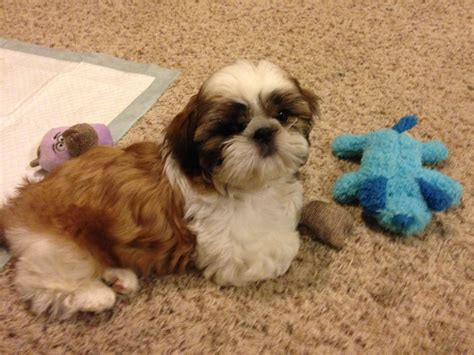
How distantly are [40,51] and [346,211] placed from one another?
1756 mm

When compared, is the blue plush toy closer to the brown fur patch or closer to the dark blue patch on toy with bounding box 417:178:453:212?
the dark blue patch on toy with bounding box 417:178:453:212

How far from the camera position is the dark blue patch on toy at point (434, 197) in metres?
1.26

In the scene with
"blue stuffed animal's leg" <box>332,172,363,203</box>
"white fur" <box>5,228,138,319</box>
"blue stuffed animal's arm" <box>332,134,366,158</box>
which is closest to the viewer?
"white fur" <box>5,228,138,319</box>

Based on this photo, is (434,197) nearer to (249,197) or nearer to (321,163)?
(321,163)

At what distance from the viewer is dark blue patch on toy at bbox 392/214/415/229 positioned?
4.06 feet

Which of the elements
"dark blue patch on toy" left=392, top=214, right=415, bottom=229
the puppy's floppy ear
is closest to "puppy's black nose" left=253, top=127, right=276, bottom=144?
the puppy's floppy ear

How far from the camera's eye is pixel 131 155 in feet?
3.95

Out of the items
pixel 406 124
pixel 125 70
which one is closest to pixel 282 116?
pixel 406 124

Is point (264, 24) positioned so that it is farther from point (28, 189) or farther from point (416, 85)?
point (28, 189)

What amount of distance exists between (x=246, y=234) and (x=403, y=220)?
0.46m

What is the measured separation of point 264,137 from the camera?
103 centimetres

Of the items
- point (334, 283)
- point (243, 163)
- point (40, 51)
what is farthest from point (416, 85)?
point (40, 51)

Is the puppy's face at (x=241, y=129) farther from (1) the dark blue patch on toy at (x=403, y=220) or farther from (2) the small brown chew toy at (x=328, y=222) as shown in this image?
(1) the dark blue patch on toy at (x=403, y=220)

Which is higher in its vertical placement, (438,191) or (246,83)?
(246,83)
